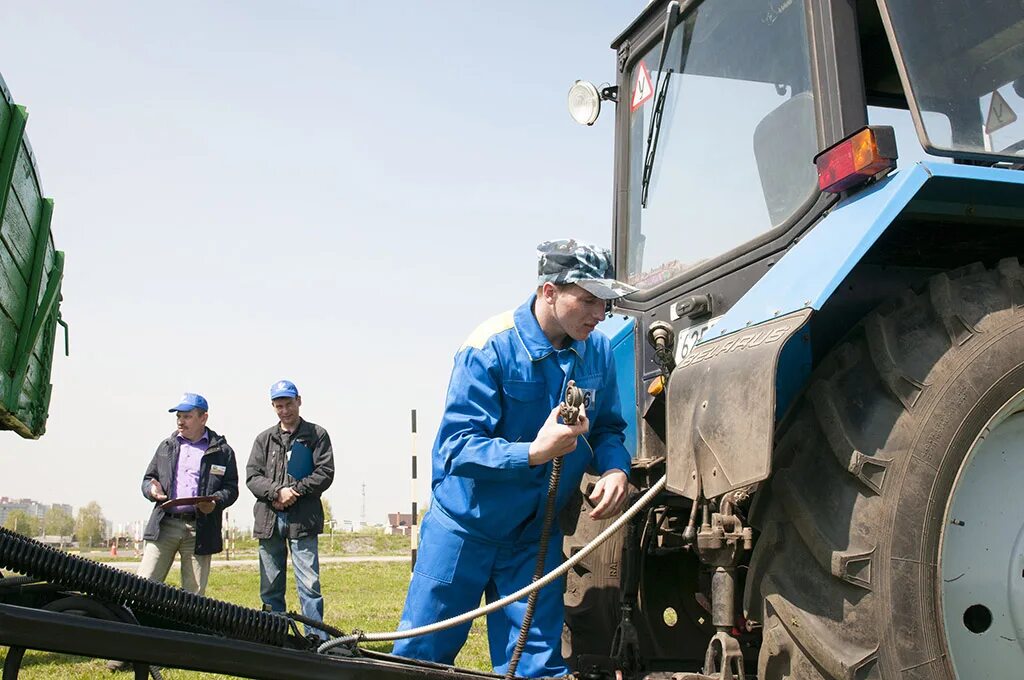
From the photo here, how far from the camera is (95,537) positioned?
4100 cm

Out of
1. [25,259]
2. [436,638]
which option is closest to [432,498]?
[436,638]

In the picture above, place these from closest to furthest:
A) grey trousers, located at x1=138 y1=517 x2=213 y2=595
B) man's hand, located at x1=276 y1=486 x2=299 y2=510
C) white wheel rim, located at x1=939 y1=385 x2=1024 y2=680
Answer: white wheel rim, located at x1=939 y1=385 x2=1024 y2=680 → man's hand, located at x1=276 y1=486 x2=299 y2=510 → grey trousers, located at x1=138 y1=517 x2=213 y2=595

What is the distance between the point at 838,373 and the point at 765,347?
31 centimetres

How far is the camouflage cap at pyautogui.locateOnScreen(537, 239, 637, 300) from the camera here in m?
3.07

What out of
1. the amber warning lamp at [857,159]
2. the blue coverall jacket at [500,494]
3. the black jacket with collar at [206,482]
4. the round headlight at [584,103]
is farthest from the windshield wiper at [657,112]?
the black jacket with collar at [206,482]

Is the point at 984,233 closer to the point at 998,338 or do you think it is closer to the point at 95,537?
the point at 998,338

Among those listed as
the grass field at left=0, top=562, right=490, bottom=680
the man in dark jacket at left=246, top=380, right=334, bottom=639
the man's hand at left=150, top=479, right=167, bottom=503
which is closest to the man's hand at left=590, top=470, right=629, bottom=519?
the grass field at left=0, top=562, right=490, bottom=680

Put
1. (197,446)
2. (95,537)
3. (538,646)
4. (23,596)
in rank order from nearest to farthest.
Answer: (23,596) → (538,646) → (197,446) → (95,537)

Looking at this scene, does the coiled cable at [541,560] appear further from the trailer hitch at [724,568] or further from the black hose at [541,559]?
the trailer hitch at [724,568]

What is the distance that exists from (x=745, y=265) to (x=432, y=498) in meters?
1.33

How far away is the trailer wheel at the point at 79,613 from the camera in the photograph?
2.11m

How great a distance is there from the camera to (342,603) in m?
9.95

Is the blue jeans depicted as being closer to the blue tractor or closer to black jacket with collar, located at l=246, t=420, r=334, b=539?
black jacket with collar, located at l=246, t=420, r=334, b=539

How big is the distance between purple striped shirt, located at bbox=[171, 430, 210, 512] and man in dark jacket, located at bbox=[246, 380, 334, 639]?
0.48 m
